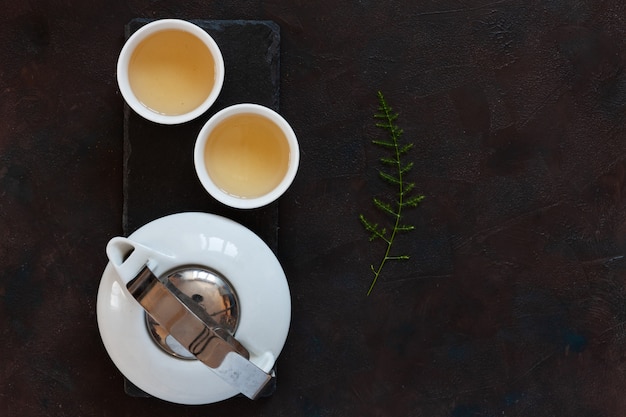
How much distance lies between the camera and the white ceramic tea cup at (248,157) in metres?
0.72

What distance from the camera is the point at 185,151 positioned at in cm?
77

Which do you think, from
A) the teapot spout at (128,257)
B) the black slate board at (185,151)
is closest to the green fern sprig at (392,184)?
the black slate board at (185,151)

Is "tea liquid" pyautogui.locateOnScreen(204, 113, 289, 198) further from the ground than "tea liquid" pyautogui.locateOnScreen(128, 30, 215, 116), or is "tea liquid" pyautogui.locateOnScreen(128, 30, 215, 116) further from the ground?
"tea liquid" pyautogui.locateOnScreen(128, 30, 215, 116)

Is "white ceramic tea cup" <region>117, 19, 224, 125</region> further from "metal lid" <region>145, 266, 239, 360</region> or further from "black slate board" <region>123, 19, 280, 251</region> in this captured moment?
"metal lid" <region>145, 266, 239, 360</region>

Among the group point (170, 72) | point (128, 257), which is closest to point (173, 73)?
point (170, 72)

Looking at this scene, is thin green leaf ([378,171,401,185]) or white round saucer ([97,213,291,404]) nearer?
white round saucer ([97,213,291,404])

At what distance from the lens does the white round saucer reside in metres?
0.68

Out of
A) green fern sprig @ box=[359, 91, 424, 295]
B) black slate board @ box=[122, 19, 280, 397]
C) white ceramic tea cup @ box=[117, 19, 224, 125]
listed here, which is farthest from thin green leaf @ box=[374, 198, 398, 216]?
white ceramic tea cup @ box=[117, 19, 224, 125]

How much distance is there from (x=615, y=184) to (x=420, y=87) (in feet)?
0.92

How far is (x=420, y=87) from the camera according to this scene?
823 millimetres

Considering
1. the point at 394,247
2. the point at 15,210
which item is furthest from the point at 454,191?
the point at 15,210

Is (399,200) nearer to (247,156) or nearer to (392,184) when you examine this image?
(392,184)

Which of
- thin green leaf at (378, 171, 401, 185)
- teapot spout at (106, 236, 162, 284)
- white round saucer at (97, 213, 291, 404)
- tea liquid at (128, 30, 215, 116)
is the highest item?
tea liquid at (128, 30, 215, 116)

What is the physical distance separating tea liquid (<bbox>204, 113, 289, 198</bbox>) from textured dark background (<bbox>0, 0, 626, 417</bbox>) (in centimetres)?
8
